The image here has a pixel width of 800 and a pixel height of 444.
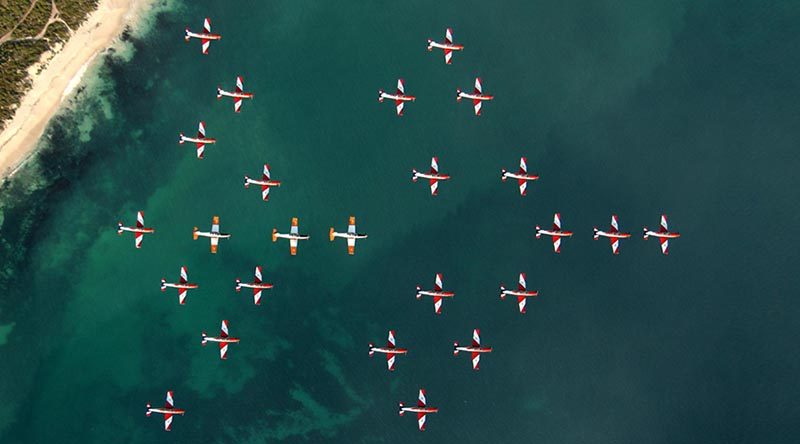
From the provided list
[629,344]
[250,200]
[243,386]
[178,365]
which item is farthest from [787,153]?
[178,365]

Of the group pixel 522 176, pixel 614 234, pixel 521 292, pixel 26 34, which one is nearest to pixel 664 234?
pixel 614 234

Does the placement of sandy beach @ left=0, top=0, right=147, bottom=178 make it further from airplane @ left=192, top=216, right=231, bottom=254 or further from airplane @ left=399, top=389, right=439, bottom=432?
airplane @ left=399, top=389, right=439, bottom=432

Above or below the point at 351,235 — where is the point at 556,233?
below

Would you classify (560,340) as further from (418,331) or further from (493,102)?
(493,102)

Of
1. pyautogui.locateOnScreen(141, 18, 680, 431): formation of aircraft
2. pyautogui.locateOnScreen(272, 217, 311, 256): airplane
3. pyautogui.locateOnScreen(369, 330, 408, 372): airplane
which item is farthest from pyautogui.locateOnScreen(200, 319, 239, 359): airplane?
pyautogui.locateOnScreen(369, 330, 408, 372): airplane

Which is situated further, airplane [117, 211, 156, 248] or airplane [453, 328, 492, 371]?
airplane [453, 328, 492, 371]

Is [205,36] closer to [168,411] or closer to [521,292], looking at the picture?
[168,411]
